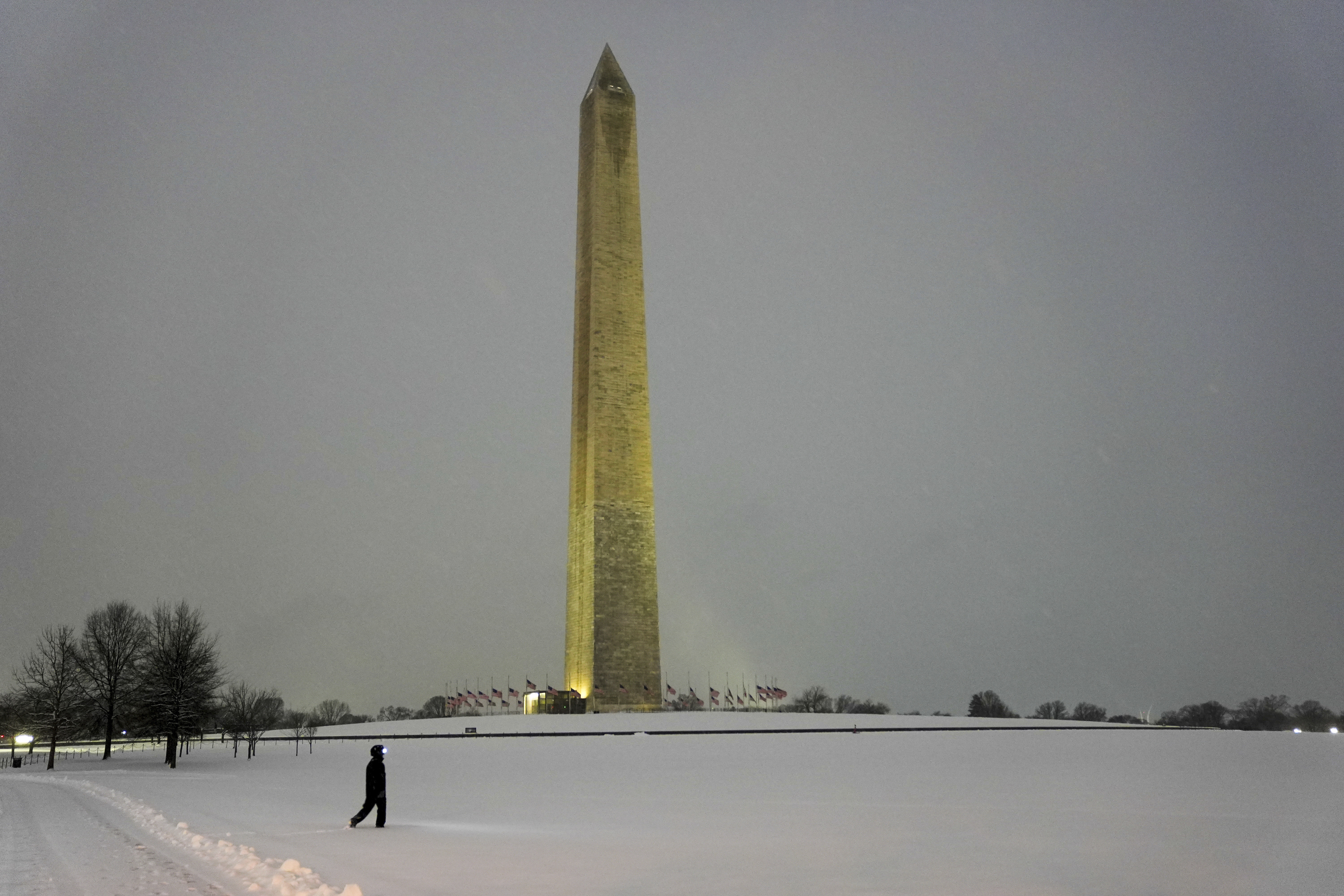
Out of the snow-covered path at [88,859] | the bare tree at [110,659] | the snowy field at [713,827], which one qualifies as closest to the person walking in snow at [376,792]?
the snowy field at [713,827]

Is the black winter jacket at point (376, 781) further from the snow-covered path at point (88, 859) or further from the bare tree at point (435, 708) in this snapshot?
the bare tree at point (435, 708)

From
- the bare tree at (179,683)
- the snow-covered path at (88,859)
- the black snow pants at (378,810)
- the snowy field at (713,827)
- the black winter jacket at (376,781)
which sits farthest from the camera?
the bare tree at (179,683)

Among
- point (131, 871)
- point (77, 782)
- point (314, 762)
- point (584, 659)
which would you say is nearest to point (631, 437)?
point (584, 659)

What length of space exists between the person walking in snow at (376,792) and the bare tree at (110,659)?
1280 inches

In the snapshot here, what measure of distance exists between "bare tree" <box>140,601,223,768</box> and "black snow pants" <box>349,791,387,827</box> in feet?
71.3

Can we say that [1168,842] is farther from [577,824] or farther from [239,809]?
[239,809]

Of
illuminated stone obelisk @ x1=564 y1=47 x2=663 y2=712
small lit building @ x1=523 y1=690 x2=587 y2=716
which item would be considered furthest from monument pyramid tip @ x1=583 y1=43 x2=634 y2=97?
small lit building @ x1=523 y1=690 x2=587 y2=716

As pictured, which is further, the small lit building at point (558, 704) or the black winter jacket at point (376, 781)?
the small lit building at point (558, 704)

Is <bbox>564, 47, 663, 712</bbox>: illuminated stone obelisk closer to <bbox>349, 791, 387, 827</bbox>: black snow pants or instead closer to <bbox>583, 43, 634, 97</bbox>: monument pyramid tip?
<bbox>583, 43, 634, 97</bbox>: monument pyramid tip

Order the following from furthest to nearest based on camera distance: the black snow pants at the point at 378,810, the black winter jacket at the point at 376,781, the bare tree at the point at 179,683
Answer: the bare tree at the point at 179,683, the black winter jacket at the point at 376,781, the black snow pants at the point at 378,810

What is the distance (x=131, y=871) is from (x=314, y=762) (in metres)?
21.0

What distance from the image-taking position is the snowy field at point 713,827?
25.4 feet

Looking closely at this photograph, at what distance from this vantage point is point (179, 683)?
3288 centimetres

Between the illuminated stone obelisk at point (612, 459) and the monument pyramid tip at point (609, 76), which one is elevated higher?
the monument pyramid tip at point (609, 76)
